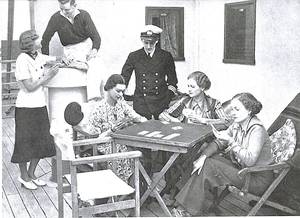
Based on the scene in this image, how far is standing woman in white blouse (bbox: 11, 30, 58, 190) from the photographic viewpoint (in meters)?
4.05

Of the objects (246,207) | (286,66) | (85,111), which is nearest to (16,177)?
(85,111)

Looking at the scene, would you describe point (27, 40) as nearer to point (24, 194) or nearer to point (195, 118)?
point (24, 194)

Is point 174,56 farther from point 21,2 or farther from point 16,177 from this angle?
point 16,177

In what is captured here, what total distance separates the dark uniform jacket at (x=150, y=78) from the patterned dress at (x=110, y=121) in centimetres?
62

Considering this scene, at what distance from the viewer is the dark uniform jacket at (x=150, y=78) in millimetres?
4422

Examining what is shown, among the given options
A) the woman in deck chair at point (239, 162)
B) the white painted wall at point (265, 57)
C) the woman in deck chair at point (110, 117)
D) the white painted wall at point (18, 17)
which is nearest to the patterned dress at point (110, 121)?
the woman in deck chair at point (110, 117)

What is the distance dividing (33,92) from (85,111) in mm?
511

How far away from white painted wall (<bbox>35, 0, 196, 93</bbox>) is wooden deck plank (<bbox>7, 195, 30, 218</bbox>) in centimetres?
143

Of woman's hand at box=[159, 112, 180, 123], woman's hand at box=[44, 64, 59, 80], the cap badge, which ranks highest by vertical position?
the cap badge

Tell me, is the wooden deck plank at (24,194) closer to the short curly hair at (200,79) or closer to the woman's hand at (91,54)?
the woman's hand at (91,54)

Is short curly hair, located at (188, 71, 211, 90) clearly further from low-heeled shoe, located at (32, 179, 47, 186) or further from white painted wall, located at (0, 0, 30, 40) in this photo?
low-heeled shoe, located at (32, 179, 47, 186)

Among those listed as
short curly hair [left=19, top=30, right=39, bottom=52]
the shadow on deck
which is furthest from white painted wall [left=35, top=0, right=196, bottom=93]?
the shadow on deck

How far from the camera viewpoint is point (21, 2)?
12.0 feet

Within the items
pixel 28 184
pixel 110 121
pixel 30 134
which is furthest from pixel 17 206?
pixel 110 121
